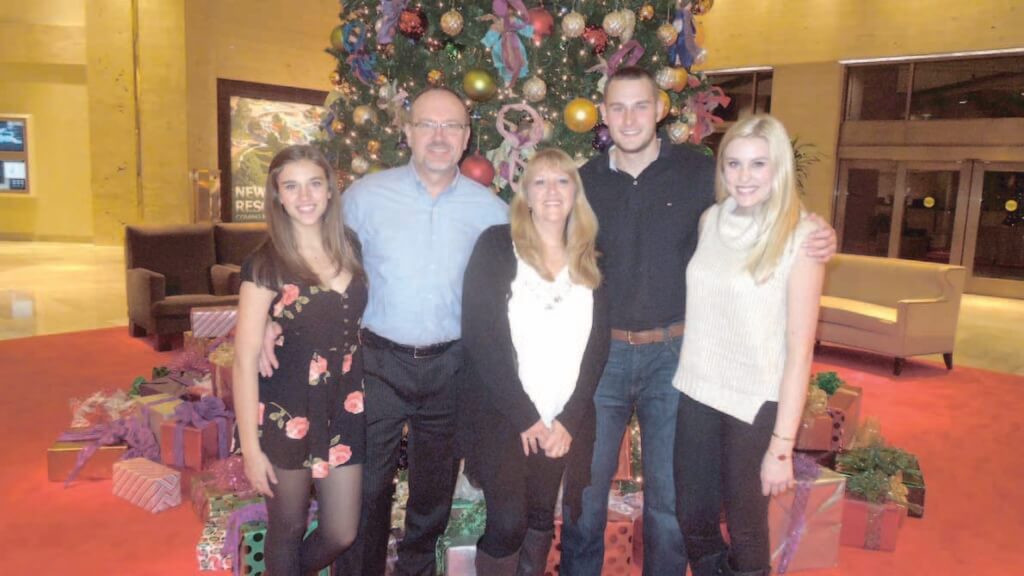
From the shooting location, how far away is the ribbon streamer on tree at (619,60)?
3.10 m

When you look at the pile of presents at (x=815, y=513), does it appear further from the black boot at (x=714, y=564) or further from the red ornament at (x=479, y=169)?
the red ornament at (x=479, y=169)

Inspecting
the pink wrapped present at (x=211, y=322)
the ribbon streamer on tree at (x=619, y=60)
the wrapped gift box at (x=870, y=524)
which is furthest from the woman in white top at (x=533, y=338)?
the pink wrapped present at (x=211, y=322)

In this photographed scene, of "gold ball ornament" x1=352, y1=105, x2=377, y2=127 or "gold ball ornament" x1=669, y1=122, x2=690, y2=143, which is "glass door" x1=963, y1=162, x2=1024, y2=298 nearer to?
"gold ball ornament" x1=669, y1=122, x2=690, y2=143

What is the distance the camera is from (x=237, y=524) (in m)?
2.62

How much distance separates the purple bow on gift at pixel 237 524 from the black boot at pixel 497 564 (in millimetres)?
736

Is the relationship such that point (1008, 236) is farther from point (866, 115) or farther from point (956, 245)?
point (866, 115)

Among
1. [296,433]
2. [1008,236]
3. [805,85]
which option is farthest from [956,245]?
[296,433]

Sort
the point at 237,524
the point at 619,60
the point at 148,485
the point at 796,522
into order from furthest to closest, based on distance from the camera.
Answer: the point at 148,485
the point at 619,60
the point at 796,522
the point at 237,524

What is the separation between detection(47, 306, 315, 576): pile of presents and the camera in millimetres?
2717

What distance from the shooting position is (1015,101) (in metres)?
10.7

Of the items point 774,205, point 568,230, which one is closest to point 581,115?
point 568,230

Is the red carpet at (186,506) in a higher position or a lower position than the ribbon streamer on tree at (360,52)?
lower

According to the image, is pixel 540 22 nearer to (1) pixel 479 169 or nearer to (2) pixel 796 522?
(1) pixel 479 169

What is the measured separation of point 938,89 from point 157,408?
469 inches
